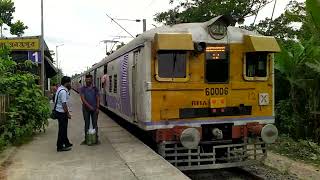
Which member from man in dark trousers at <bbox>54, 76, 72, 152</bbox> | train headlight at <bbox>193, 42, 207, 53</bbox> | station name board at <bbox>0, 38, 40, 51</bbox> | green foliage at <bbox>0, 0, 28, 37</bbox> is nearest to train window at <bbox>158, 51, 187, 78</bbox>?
train headlight at <bbox>193, 42, 207, 53</bbox>

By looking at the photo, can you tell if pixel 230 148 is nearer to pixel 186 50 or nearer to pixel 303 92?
pixel 186 50

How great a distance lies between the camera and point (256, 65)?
1036cm

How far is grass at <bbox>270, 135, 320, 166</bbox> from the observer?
13.4 metres

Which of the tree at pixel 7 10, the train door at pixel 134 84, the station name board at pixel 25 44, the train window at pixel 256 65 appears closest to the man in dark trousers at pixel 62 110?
the train door at pixel 134 84

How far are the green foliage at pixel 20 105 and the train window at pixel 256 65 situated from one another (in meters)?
5.56

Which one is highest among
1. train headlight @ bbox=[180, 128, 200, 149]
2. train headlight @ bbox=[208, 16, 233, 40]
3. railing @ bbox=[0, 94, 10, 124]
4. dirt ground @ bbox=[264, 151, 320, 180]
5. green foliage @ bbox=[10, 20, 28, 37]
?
green foliage @ bbox=[10, 20, 28, 37]

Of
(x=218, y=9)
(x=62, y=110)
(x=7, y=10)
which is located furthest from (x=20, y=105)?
(x=7, y=10)

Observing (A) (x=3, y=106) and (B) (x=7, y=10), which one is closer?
(A) (x=3, y=106)

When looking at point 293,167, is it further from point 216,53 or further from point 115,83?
point 115,83

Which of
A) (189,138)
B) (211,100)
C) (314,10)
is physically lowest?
(189,138)

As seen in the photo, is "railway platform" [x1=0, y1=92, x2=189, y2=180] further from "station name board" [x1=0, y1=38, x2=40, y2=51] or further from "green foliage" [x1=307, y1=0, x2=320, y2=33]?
"station name board" [x1=0, y1=38, x2=40, y2=51]

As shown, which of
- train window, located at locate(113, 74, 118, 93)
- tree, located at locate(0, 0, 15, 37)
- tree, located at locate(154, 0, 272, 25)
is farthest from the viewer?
tree, located at locate(0, 0, 15, 37)

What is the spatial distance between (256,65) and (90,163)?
151 inches

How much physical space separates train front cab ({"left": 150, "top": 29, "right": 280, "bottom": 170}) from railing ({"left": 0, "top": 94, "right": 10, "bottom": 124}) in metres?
4.47
